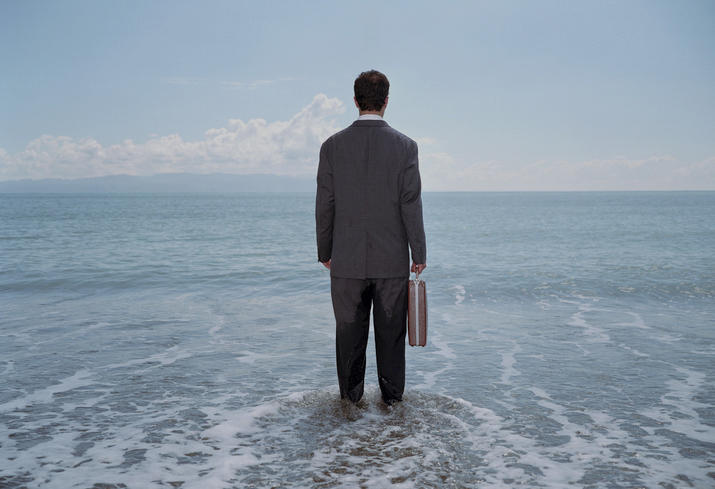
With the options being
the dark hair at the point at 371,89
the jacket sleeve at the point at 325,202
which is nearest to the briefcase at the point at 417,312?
the jacket sleeve at the point at 325,202

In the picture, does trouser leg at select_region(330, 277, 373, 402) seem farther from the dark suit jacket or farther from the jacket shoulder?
the jacket shoulder

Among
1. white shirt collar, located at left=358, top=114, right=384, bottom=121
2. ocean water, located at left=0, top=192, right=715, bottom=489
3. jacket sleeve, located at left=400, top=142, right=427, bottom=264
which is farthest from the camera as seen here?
white shirt collar, located at left=358, top=114, right=384, bottom=121

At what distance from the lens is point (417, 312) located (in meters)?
4.02

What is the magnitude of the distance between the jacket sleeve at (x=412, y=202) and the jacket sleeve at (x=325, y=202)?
1.68 feet

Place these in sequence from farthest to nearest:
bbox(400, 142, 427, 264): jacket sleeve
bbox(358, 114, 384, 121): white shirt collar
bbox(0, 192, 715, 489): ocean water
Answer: bbox(358, 114, 384, 121): white shirt collar < bbox(400, 142, 427, 264): jacket sleeve < bbox(0, 192, 715, 489): ocean water

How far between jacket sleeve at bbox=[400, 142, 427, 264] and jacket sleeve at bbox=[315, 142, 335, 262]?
511 millimetres

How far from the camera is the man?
12.8 ft

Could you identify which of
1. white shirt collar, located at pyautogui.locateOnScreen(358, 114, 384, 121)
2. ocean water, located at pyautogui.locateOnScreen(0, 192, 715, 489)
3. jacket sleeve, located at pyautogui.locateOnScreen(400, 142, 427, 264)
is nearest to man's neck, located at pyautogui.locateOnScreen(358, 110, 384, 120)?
white shirt collar, located at pyautogui.locateOnScreen(358, 114, 384, 121)

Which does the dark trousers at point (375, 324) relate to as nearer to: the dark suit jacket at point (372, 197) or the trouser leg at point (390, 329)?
the trouser leg at point (390, 329)

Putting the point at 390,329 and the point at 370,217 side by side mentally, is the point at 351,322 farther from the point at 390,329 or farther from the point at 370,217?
the point at 370,217

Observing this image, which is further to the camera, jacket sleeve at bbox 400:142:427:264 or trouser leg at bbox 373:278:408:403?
trouser leg at bbox 373:278:408:403

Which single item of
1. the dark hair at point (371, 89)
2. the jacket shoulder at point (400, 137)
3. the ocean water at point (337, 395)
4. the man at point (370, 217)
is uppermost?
the dark hair at point (371, 89)

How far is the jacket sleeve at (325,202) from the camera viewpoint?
3.97 m

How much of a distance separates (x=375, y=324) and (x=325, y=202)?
Answer: 0.97 meters
